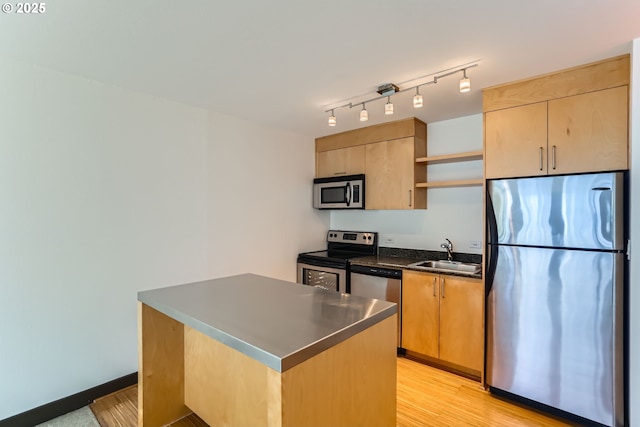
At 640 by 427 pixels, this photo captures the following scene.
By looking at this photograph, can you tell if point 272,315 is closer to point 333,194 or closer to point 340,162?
point 333,194

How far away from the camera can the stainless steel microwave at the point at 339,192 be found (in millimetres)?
3602

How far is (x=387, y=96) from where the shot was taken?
98.3 inches

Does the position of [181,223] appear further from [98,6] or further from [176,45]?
[98,6]

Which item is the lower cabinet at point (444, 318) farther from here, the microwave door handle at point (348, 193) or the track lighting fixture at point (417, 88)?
the track lighting fixture at point (417, 88)

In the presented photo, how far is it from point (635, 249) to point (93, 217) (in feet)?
11.7

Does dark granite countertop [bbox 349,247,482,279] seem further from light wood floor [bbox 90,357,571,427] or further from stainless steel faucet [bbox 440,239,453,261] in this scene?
light wood floor [bbox 90,357,571,427]

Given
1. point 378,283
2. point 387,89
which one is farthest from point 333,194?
point 387,89

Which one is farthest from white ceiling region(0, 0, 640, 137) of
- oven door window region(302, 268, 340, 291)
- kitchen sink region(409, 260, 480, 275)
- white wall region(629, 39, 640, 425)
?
oven door window region(302, 268, 340, 291)

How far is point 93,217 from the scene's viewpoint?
229 centimetres

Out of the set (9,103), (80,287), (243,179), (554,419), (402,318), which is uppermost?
(9,103)

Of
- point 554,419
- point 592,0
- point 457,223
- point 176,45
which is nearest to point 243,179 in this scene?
point 176,45

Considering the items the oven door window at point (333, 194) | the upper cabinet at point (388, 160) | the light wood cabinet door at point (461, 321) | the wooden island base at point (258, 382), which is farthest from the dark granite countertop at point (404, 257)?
the wooden island base at point (258, 382)

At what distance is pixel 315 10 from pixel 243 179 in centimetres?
206

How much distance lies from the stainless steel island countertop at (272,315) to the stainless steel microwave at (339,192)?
2058 millimetres
